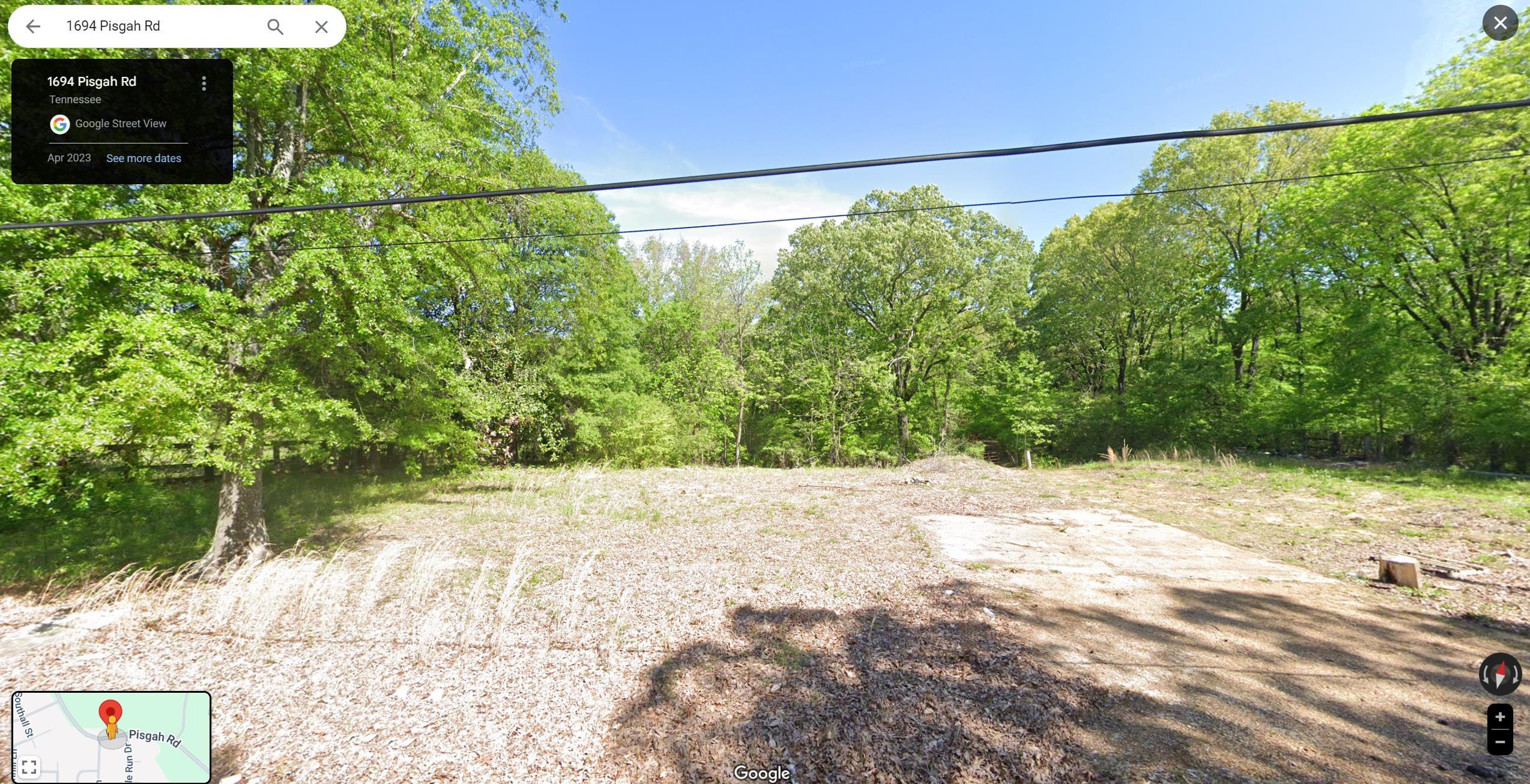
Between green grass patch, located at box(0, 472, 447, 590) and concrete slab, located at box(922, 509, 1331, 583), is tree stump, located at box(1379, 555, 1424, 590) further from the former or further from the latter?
green grass patch, located at box(0, 472, 447, 590)

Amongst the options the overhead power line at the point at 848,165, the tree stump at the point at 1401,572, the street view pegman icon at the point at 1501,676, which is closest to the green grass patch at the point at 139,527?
the overhead power line at the point at 848,165

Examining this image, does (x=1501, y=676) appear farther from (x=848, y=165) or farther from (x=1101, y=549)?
(x=848, y=165)

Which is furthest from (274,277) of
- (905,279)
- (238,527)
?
(905,279)

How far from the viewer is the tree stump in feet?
17.5

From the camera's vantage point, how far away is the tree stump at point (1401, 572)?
5.32 m

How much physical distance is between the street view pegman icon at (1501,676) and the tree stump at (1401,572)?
3.06 meters

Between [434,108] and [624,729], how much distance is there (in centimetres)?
940

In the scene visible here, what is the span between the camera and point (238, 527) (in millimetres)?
6988

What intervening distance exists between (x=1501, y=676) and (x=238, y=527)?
13.4 metres

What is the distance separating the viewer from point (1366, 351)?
13.6 meters

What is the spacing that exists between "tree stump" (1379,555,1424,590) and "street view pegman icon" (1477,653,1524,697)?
121 inches

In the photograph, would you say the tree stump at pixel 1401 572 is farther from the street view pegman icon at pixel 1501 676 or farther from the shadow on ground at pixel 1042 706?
the street view pegman icon at pixel 1501 676

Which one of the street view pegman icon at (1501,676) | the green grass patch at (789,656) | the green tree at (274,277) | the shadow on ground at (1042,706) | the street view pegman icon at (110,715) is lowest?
the green grass patch at (789,656)

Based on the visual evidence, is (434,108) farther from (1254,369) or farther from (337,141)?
(1254,369)
